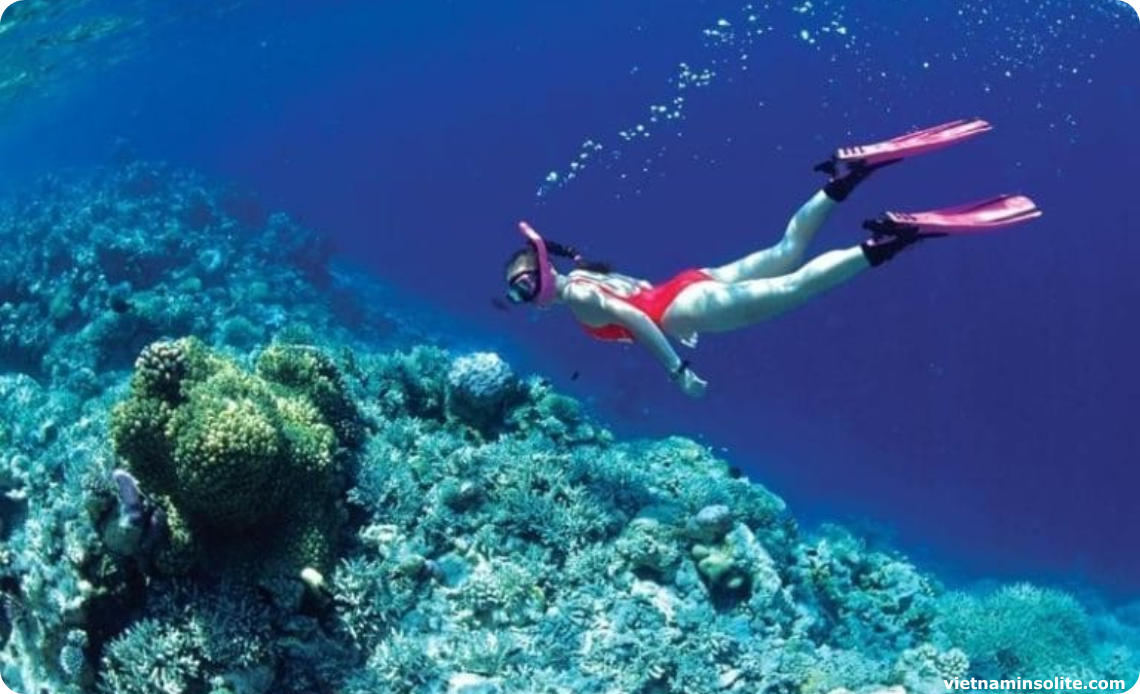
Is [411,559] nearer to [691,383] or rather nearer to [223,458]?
[223,458]

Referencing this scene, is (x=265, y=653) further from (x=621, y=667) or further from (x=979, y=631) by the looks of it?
(x=979, y=631)

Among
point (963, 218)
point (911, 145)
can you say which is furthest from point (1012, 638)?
point (911, 145)

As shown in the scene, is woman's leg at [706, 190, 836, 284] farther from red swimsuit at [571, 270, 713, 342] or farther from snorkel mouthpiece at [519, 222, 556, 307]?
snorkel mouthpiece at [519, 222, 556, 307]

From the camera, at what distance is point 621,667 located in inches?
235

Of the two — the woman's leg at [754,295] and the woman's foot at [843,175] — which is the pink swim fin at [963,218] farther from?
the woman's foot at [843,175]

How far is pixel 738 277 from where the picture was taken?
27.3 feet

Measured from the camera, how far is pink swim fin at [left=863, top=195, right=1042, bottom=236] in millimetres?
6758

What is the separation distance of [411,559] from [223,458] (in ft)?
5.30

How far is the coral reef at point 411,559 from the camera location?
A: 226 inches

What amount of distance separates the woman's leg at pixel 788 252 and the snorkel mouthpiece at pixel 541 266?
1955 millimetres

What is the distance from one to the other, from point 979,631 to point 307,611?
7.33m

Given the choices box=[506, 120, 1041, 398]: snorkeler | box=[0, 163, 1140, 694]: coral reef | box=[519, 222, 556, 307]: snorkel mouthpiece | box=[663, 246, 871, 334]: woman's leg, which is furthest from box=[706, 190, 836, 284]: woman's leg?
box=[0, 163, 1140, 694]: coral reef

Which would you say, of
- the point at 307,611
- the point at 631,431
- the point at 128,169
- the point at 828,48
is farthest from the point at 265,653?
the point at 828,48

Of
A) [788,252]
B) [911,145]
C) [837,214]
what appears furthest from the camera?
[837,214]
